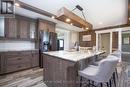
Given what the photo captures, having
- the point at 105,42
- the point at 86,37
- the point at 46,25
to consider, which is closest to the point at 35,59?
the point at 46,25

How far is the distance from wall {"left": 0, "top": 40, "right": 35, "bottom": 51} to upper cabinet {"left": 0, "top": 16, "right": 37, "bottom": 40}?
369 millimetres

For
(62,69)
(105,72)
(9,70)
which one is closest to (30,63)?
(9,70)

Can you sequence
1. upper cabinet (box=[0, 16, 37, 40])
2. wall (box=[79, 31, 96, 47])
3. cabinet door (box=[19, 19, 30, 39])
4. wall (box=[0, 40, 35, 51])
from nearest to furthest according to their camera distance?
upper cabinet (box=[0, 16, 37, 40]) < wall (box=[0, 40, 35, 51]) < cabinet door (box=[19, 19, 30, 39]) < wall (box=[79, 31, 96, 47])

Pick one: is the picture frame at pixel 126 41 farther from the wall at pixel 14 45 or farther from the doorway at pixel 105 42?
the wall at pixel 14 45

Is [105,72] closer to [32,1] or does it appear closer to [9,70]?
[32,1]

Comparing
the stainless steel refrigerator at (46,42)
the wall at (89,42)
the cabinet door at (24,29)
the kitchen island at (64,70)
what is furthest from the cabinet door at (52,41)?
the wall at (89,42)

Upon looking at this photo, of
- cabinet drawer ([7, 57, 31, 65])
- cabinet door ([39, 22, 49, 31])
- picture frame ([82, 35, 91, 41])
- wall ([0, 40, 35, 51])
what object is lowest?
cabinet drawer ([7, 57, 31, 65])

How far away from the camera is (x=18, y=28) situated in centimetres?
407

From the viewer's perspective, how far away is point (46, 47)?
15.6 ft

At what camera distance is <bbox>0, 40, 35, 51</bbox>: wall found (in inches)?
154

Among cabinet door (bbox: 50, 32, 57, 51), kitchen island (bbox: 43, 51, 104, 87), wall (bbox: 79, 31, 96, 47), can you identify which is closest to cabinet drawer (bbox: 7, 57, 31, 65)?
cabinet door (bbox: 50, 32, 57, 51)

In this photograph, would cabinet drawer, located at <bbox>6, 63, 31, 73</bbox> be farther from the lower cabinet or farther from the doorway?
the doorway

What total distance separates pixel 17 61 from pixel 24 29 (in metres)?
1.42

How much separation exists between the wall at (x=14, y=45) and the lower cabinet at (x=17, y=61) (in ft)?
1.71
